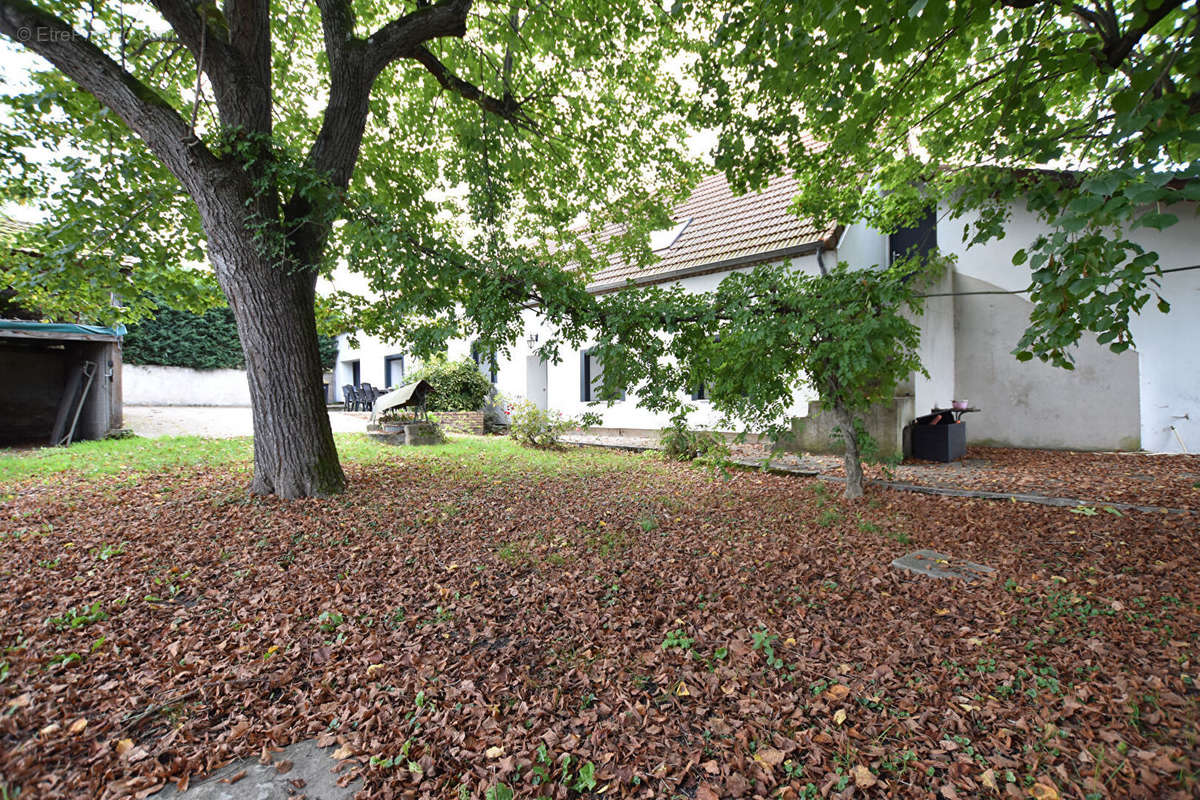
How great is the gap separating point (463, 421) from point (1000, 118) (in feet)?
34.4

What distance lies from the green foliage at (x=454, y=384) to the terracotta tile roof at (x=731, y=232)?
3.96 metres

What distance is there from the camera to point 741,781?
162 centimetres

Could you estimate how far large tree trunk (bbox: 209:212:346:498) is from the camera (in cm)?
440

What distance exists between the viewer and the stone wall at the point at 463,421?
37.6 feet

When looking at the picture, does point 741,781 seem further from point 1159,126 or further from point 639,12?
point 639,12

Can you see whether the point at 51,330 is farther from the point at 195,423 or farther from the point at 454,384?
the point at 454,384

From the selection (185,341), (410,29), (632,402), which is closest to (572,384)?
(632,402)

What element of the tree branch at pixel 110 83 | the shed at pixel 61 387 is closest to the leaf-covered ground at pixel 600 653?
the tree branch at pixel 110 83

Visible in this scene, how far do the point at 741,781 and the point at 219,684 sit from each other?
220 centimetres

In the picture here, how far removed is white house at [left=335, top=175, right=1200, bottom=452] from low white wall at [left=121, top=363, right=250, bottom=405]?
13.0m

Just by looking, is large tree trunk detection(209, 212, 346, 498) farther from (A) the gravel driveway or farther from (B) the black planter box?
(B) the black planter box

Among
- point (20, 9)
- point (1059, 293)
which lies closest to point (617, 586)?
point (1059, 293)

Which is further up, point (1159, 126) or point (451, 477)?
point (1159, 126)

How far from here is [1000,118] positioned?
11.7 feet
